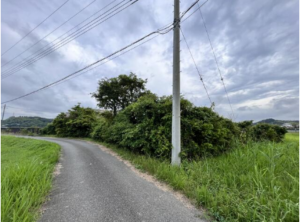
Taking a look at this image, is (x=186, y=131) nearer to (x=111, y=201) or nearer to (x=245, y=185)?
(x=245, y=185)

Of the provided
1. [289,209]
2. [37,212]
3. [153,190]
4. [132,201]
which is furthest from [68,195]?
[289,209]

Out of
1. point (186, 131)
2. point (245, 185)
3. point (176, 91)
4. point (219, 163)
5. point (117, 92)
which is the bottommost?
point (245, 185)

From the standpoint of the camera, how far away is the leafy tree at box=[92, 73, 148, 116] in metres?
13.6

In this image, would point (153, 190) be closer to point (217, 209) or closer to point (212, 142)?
point (217, 209)

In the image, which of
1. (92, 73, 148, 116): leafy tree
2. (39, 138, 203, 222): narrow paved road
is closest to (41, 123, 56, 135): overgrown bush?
(92, 73, 148, 116): leafy tree

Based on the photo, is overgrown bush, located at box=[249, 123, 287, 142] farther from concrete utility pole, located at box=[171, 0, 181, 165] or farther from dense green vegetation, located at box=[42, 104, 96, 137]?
dense green vegetation, located at box=[42, 104, 96, 137]

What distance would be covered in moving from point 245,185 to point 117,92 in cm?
1202

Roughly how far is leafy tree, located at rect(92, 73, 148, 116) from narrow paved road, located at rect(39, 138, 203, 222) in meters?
9.90

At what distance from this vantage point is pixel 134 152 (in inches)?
269

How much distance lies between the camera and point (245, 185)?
2.96 metres

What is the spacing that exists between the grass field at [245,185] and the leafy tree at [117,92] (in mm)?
10022

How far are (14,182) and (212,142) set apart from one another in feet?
18.0

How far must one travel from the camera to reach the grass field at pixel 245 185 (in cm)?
222

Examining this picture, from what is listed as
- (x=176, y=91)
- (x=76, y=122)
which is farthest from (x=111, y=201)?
(x=76, y=122)
